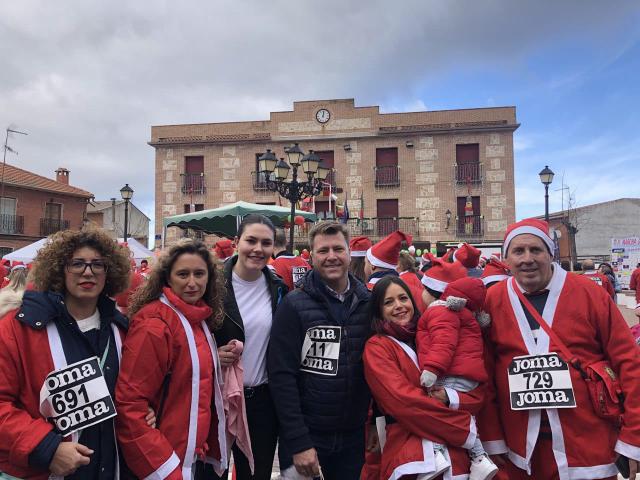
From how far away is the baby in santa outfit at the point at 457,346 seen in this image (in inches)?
90.2

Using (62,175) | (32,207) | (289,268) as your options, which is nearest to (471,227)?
(289,268)

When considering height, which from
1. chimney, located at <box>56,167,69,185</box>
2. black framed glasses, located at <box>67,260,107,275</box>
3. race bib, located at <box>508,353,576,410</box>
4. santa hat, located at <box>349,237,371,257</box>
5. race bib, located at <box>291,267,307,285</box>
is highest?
chimney, located at <box>56,167,69,185</box>

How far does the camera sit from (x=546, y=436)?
2396mm

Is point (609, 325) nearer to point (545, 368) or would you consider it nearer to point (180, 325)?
point (545, 368)

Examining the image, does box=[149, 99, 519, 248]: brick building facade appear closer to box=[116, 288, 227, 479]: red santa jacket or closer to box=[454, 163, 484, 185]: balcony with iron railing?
box=[454, 163, 484, 185]: balcony with iron railing

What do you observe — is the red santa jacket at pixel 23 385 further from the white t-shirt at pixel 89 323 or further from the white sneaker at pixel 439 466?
the white sneaker at pixel 439 466

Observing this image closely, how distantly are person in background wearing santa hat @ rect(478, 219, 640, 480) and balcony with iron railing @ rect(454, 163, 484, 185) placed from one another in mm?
20332

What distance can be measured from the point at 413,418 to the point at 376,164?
2129 centimetres

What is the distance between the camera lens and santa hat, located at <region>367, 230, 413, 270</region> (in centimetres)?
479

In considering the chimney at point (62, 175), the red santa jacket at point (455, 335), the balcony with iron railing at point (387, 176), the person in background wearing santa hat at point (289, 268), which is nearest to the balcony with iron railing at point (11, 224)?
the chimney at point (62, 175)

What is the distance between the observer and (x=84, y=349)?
206cm

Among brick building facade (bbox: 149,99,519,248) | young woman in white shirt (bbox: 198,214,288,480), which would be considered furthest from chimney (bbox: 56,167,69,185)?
young woman in white shirt (bbox: 198,214,288,480)

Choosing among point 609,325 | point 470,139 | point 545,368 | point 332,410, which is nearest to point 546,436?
point 545,368

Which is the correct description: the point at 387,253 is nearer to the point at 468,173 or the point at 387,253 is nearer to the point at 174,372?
the point at 174,372
